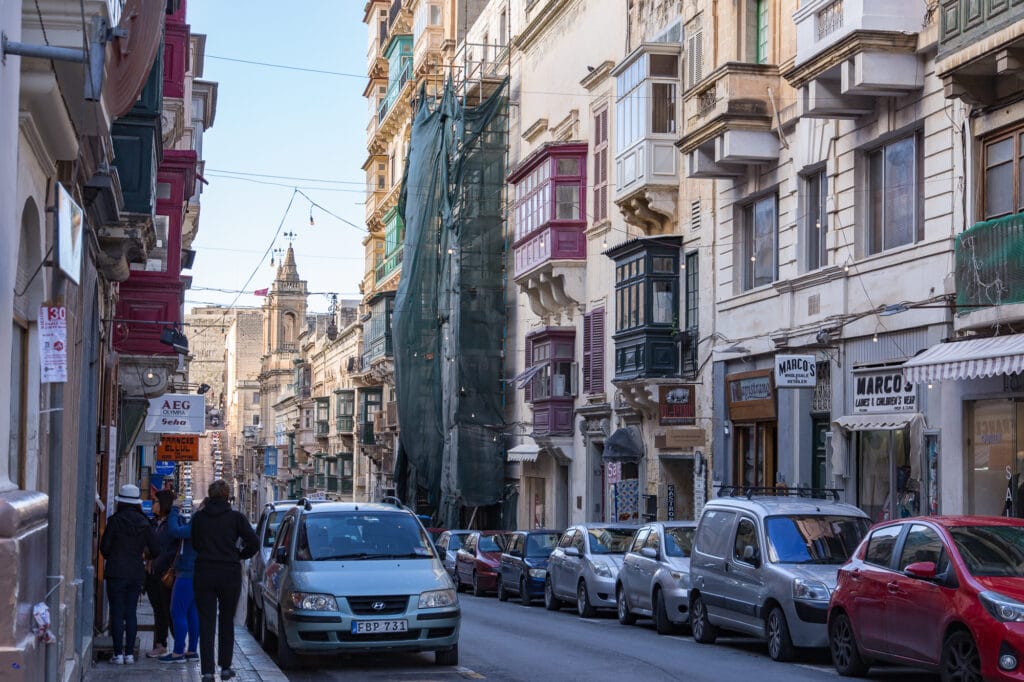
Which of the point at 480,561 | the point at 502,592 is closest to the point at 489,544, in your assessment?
the point at 480,561

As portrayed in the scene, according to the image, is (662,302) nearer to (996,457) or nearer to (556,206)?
(556,206)

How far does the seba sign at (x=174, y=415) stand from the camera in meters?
33.5

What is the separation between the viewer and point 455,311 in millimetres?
51312

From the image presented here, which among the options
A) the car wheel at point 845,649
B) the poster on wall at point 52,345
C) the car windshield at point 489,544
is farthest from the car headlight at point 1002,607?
the car windshield at point 489,544

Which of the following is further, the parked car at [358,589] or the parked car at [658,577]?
the parked car at [658,577]

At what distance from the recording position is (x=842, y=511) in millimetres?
17969

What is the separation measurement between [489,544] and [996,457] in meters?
15.7

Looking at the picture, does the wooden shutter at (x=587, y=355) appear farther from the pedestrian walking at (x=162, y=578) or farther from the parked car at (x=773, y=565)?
the pedestrian walking at (x=162, y=578)

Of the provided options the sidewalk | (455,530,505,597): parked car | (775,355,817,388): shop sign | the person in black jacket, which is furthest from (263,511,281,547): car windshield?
(455,530,505,597): parked car

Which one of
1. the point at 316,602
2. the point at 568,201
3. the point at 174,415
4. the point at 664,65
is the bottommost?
the point at 316,602

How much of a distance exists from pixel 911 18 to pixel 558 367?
2260 cm

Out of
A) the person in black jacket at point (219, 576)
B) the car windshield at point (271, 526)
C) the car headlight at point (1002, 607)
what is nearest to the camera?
the car headlight at point (1002, 607)

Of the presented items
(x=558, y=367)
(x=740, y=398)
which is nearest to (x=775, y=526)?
(x=740, y=398)

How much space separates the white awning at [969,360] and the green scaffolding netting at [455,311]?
97.1ft
